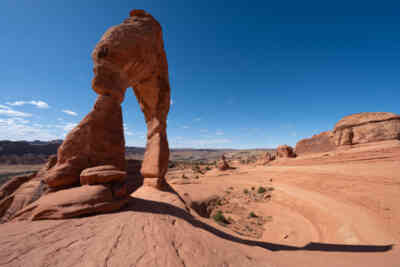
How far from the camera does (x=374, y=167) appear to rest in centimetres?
1031

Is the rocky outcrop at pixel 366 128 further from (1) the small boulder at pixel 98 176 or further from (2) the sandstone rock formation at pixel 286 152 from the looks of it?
(1) the small boulder at pixel 98 176

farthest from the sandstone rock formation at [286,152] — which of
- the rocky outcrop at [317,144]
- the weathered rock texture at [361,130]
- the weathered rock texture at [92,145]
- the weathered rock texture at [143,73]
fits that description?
the weathered rock texture at [92,145]

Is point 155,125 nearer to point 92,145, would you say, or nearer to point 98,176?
point 92,145

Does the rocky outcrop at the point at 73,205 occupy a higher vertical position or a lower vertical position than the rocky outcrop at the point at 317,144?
lower

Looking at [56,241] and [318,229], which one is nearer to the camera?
[56,241]

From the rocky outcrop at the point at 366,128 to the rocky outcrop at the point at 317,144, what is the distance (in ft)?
4.49

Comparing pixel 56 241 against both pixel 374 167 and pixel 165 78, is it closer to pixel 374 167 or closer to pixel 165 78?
pixel 165 78

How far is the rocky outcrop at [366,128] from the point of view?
12867 millimetres

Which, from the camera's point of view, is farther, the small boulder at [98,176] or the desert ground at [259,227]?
the small boulder at [98,176]

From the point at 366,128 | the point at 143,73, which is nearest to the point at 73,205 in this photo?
the point at 143,73

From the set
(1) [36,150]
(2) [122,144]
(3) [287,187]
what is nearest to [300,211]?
(3) [287,187]

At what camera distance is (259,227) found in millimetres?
7570

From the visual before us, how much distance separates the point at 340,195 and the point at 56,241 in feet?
44.1

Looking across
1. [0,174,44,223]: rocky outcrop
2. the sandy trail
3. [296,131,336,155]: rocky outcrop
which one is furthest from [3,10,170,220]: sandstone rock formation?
[296,131,336,155]: rocky outcrop
